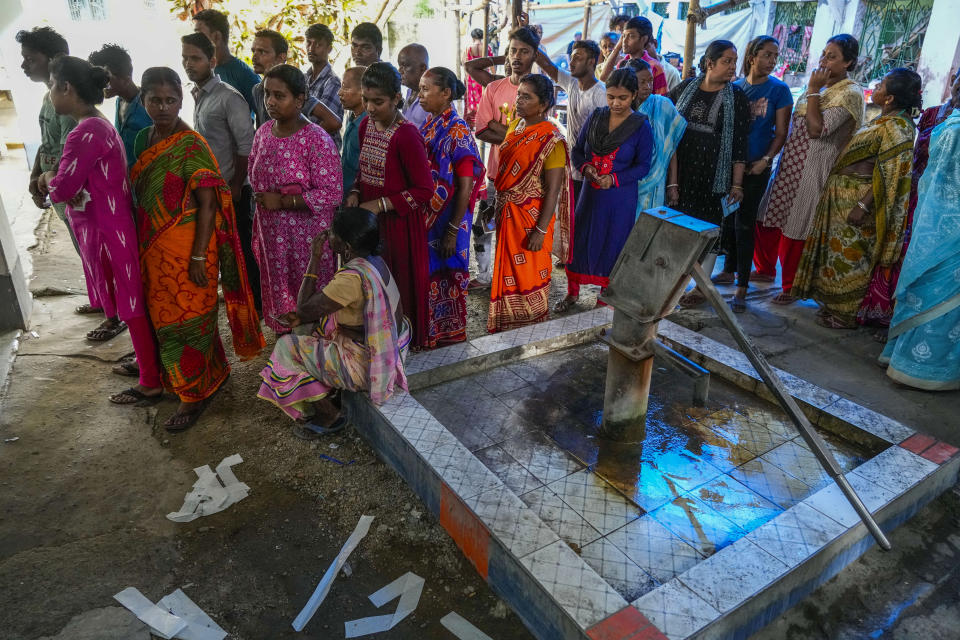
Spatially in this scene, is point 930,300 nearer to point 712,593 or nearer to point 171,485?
point 712,593

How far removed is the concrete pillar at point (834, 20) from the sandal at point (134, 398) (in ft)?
36.7

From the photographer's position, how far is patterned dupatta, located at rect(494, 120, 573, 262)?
3949 mm

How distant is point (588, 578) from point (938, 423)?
2.81m

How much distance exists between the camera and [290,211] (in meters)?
3.74

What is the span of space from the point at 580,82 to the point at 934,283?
2.97 meters

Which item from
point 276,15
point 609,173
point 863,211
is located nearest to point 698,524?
point 609,173

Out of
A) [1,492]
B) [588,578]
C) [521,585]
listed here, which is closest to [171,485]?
[1,492]

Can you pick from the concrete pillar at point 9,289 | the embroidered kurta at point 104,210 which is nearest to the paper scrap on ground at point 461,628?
the embroidered kurta at point 104,210

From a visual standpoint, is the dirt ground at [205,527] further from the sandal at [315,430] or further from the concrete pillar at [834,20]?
the concrete pillar at [834,20]

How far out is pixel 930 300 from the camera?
3793 mm

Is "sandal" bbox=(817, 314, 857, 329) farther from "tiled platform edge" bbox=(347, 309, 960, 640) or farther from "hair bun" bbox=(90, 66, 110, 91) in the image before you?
"hair bun" bbox=(90, 66, 110, 91)

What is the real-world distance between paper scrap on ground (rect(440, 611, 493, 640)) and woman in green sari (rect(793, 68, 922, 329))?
12.9ft

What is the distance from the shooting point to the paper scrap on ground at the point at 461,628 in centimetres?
223

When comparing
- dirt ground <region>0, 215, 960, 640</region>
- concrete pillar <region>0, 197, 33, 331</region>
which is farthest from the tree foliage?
dirt ground <region>0, 215, 960, 640</region>
